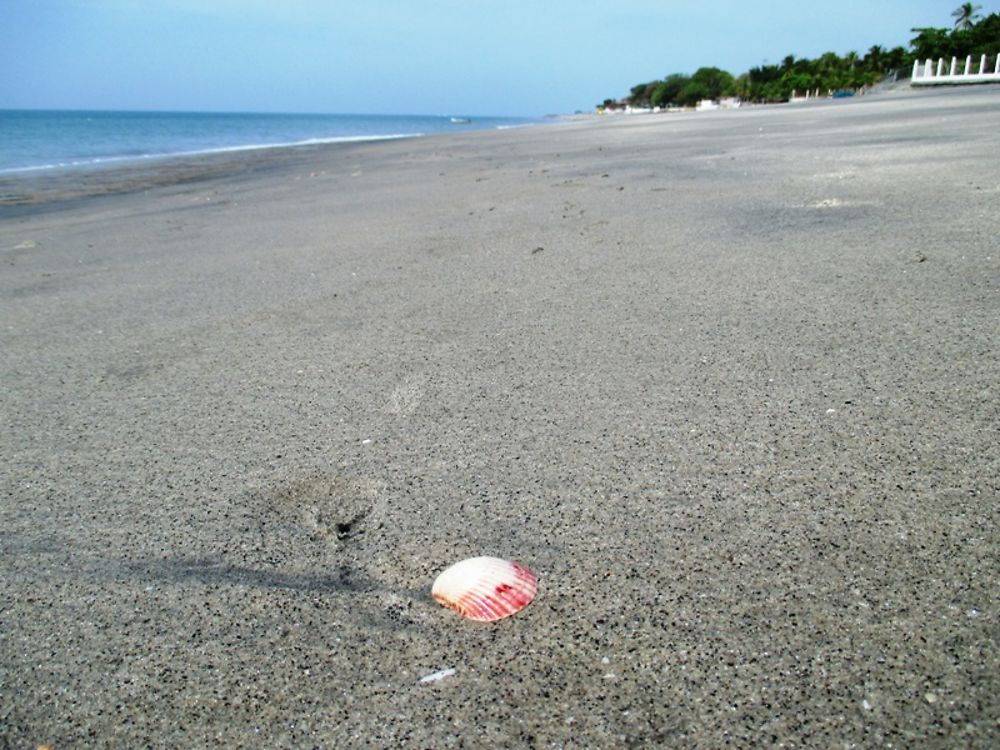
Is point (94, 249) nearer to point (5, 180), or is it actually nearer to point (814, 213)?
point (814, 213)

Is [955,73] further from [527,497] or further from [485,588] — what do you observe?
[485,588]

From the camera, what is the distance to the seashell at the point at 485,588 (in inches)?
52.9

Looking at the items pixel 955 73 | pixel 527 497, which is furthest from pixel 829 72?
pixel 527 497

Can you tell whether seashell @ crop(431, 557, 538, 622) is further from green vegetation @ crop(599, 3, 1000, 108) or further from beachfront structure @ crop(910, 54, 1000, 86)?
green vegetation @ crop(599, 3, 1000, 108)

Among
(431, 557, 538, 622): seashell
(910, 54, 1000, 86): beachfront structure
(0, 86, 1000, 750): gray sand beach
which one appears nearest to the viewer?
(0, 86, 1000, 750): gray sand beach

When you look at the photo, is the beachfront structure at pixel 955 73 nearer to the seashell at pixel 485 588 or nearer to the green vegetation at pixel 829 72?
the green vegetation at pixel 829 72

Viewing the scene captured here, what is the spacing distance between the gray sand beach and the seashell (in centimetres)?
4

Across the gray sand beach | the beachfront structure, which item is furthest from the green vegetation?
the gray sand beach

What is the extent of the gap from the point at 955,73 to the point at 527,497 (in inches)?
2289

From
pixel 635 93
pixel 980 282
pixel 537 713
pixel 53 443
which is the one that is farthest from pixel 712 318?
pixel 635 93

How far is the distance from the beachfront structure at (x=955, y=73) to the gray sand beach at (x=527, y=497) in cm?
4196

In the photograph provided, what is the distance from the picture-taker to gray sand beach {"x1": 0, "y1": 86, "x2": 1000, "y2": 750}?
117 centimetres

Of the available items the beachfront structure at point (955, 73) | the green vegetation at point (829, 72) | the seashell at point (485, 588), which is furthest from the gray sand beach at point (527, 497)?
the green vegetation at point (829, 72)

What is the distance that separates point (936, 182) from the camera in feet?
16.8
